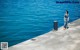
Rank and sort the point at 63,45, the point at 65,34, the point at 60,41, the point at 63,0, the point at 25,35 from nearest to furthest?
the point at 63,45 → the point at 60,41 → the point at 65,34 → the point at 25,35 → the point at 63,0

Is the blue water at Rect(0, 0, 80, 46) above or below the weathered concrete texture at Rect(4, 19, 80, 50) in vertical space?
above

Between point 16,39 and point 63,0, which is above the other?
point 63,0

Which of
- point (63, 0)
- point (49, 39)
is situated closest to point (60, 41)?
point (49, 39)

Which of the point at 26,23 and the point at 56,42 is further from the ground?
the point at 26,23

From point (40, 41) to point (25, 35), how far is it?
1292 centimetres

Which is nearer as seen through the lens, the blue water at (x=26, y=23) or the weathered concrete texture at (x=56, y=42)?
the weathered concrete texture at (x=56, y=42)

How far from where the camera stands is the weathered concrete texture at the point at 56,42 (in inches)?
716

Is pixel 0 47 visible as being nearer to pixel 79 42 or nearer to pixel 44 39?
pixel 44 39

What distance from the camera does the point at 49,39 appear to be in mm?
20672

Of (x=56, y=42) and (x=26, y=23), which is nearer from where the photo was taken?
(x=56, y=42)

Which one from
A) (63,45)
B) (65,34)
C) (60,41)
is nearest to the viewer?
(63,45)

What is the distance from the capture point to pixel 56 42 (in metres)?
19.7

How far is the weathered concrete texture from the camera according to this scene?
1819 centimetres

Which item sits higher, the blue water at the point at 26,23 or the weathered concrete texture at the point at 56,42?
the blue water at the point at 26,23
